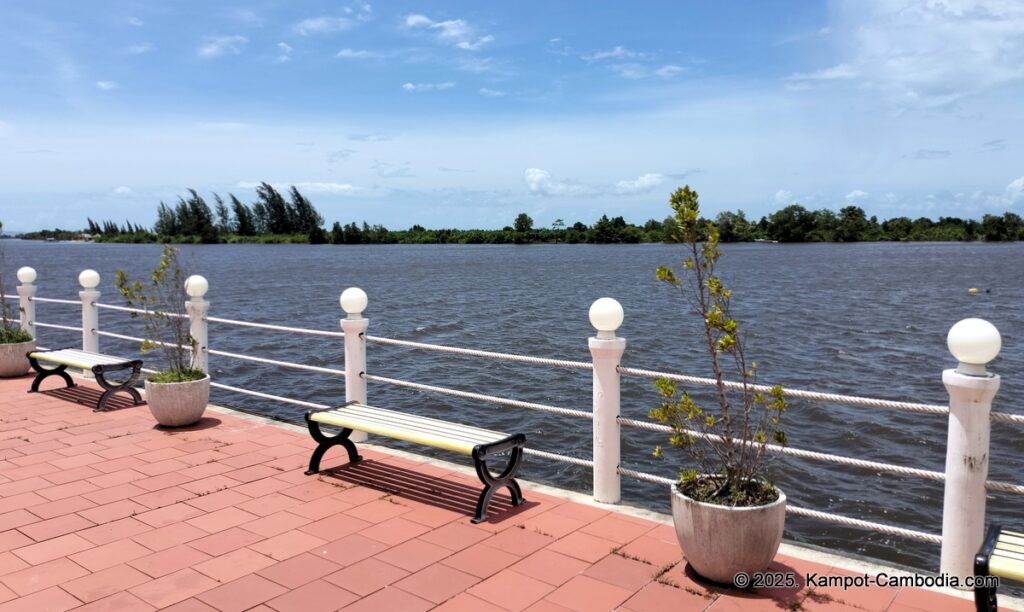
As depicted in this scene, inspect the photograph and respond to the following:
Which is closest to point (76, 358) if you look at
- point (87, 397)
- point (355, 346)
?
point (87, 397)

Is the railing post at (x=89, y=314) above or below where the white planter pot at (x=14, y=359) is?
above

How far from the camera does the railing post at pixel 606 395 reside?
16.5ft

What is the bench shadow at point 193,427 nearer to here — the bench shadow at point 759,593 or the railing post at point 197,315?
the railing post at point 197,315

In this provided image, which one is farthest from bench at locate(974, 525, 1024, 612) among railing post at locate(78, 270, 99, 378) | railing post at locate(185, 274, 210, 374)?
railing post at locate(78, 270, 99, 378)

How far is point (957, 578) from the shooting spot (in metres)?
3.96

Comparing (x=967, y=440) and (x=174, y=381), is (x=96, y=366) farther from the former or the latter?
(x=967, y=440)

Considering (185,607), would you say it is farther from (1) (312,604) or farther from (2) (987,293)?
(2) (987,293)

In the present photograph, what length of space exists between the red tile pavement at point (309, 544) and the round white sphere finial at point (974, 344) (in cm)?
118

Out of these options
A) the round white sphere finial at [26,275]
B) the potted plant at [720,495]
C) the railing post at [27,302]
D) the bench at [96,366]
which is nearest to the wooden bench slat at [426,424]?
the potted plant at [720,495]

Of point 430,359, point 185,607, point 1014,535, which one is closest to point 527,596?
point 185,607

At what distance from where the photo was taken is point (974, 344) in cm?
378

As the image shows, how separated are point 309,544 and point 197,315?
4330 mm

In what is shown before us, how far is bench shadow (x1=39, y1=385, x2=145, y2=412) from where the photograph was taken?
8102mm

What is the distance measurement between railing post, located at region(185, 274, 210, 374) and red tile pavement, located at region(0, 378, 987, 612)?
5.06 feet
